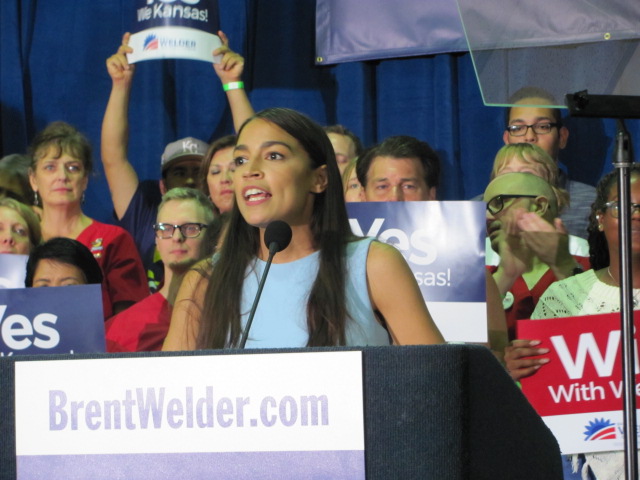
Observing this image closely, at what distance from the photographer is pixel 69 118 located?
4641 mm

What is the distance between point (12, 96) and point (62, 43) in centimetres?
36

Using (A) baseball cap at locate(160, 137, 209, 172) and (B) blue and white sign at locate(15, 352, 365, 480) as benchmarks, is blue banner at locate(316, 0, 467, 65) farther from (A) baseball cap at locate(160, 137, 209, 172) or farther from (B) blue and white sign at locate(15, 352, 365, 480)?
(B) blue and white sign at locate(15, 352, 365, 480)

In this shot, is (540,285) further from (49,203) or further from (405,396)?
(405,396)

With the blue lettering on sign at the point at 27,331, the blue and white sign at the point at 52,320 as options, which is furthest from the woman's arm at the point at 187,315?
the blue lettering on sign at the point at 27,331

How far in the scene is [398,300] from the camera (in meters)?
1.93

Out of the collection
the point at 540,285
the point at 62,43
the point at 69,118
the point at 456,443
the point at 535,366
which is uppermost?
the point at 62,43

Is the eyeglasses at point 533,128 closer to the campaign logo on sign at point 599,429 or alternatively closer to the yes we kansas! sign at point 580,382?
the yes we kansas! sign at point 580,382

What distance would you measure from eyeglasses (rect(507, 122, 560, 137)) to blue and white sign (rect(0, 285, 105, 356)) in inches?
67.5

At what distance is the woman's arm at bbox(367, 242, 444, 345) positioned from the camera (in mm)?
Result: 1898

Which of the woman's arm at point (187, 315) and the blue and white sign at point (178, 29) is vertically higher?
the blue and white sign at point (178, 29)

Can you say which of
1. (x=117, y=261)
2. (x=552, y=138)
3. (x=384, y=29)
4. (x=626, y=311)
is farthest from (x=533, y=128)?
(x=626, y=311)

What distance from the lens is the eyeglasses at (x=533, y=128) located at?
3.54 meters

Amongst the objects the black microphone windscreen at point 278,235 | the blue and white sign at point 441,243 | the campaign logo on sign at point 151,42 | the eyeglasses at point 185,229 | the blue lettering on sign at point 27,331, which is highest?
the campaign logo on sign at point 151,42

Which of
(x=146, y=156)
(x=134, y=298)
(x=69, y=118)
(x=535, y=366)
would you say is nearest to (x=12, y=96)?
(x=69, y=118)
